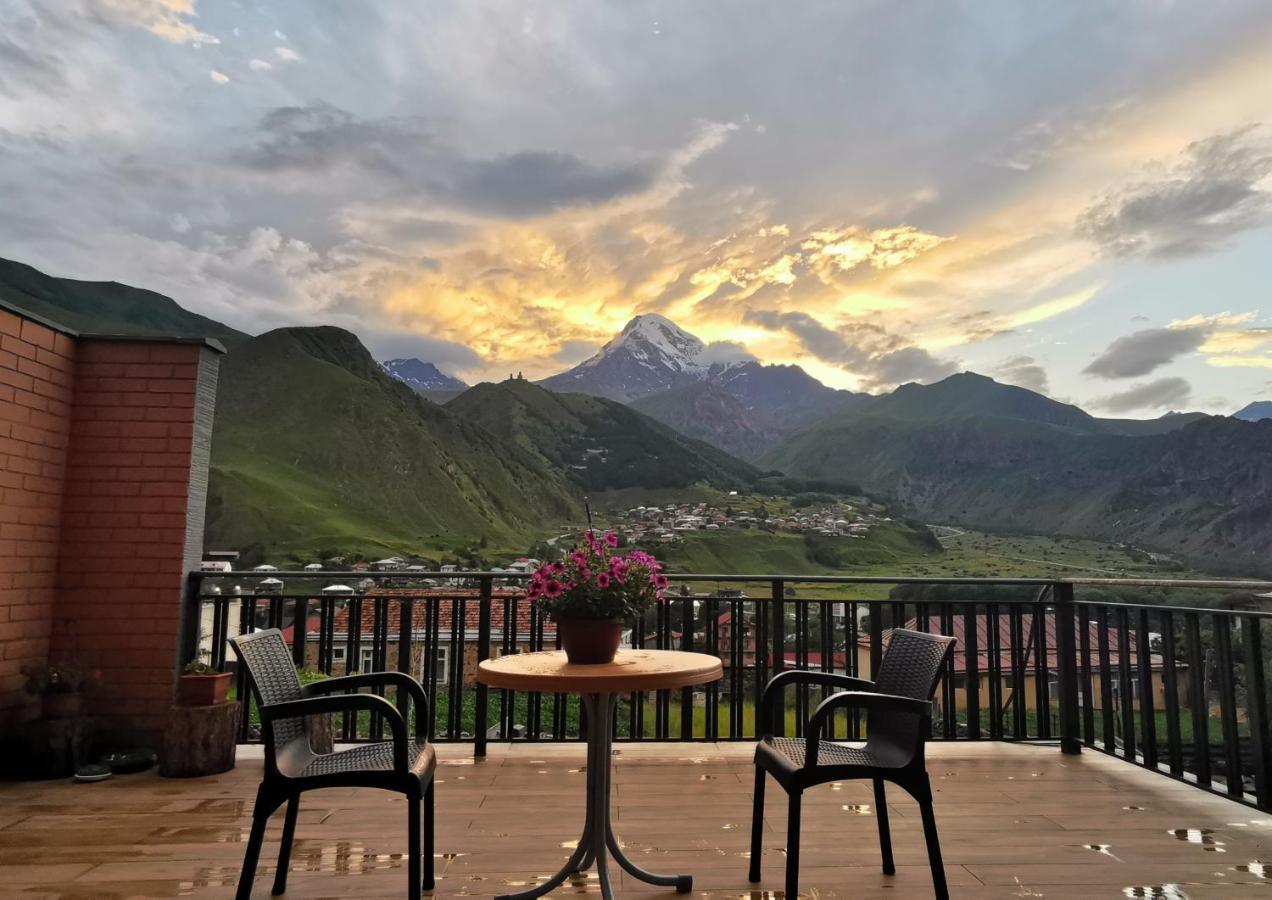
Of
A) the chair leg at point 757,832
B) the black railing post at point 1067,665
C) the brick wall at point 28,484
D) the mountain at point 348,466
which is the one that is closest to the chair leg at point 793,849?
the chair leg at point 757,832

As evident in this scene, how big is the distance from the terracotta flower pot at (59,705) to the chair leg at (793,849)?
3.51 metres

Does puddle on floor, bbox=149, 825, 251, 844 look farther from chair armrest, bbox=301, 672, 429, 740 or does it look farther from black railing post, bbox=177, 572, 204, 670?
black railing post, bbox=177, 572, 204, 670

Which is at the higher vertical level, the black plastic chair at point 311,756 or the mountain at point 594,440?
the mountain at point 594,440

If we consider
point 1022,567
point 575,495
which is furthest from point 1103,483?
point 575,495

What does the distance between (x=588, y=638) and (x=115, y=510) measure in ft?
10.2

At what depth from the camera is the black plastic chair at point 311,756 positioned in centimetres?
191

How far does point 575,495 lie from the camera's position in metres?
51.8

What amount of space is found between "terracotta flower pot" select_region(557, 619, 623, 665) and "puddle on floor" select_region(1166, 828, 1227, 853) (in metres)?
2.32

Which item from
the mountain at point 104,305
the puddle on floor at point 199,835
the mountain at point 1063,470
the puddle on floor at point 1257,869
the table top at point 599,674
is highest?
the mountain at point 104,305

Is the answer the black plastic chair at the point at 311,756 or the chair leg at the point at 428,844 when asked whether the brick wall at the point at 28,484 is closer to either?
the black plastic chair at the point at 311,756

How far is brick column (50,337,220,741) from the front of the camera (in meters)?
3.80

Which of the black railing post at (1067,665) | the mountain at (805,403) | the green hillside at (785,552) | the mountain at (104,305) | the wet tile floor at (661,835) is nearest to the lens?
the wet tile floor at (661,835)

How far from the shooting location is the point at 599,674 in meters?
2.04

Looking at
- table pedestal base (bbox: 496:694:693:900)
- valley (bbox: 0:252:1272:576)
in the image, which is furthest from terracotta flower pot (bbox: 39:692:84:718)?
valley (bbox: 0:252:1272:576)
